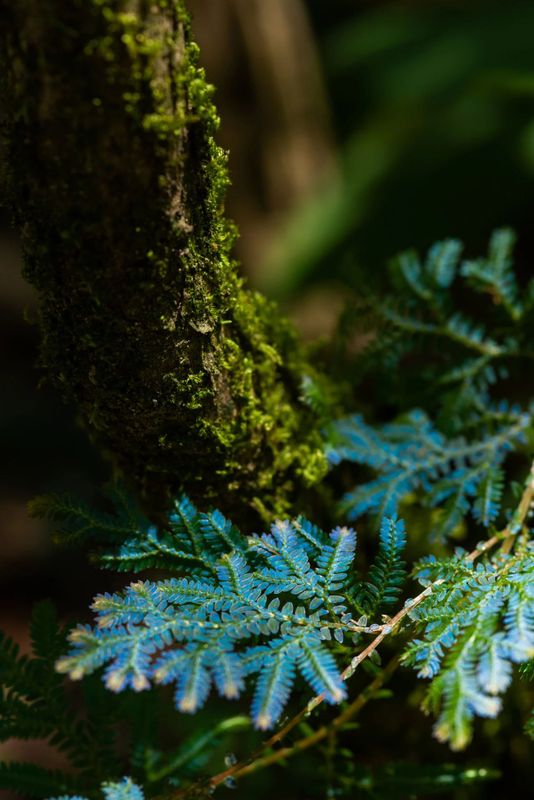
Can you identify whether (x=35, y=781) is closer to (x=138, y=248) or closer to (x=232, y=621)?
(x=232, y=621)

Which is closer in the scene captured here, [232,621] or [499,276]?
[232,621]

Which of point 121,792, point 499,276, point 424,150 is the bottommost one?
point 121,792

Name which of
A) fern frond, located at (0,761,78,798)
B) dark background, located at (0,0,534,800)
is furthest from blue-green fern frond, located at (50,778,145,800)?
dark background, located at (0,0,534,800)

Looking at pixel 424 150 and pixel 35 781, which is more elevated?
pixel 424 150

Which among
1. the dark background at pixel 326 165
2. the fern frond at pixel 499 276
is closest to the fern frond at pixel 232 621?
the fern frond at pixel 499 276

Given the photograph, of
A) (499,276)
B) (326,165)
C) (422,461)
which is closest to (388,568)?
(422,461)

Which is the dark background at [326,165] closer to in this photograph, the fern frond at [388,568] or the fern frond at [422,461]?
the fern frond at [422,461]

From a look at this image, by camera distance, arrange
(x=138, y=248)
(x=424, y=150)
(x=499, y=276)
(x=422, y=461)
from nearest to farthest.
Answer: (x=138, y=248), (x=422, y=461), (x=499, y=276), (x=424, y=150)

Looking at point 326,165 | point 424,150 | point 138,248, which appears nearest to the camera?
point 138,248
